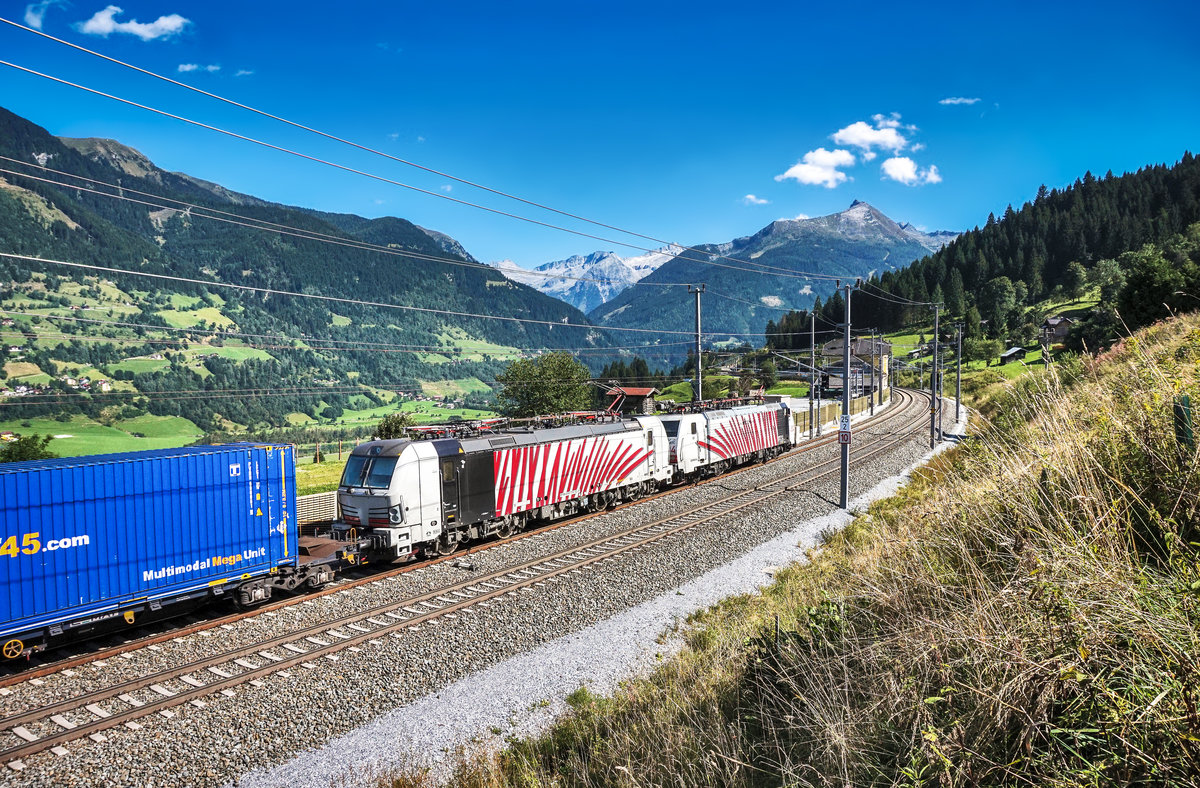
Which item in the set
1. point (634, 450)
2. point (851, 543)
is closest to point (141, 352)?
point (634, 450)

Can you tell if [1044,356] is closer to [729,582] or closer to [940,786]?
[940,786]

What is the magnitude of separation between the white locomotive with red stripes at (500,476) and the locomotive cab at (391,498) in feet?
0.09

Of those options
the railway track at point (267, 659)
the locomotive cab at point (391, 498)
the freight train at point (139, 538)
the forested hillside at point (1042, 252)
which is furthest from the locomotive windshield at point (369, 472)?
the forested hillside at point (1042, 252)

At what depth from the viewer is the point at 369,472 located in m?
16.5

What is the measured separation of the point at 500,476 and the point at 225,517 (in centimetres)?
782

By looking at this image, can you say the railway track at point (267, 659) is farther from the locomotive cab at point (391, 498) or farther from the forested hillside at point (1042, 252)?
the forested hillside at point (1042, 252)

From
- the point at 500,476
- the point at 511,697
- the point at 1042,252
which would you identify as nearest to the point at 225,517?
the point at 511,697

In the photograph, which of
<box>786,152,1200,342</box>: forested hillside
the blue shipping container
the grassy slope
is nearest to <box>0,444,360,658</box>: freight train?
the blue shipping container

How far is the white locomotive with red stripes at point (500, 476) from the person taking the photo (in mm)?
16344

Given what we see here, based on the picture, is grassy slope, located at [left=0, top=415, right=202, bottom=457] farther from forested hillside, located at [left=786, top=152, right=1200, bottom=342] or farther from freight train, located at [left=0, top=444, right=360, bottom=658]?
forested hillside, located at [left=786, top=152, right=1200, bottom=342]

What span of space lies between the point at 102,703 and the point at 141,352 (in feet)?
575

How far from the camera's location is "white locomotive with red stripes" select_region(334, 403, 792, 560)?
16344 mm

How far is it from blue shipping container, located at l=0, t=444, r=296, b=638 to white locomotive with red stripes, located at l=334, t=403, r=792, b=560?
8.37 ft

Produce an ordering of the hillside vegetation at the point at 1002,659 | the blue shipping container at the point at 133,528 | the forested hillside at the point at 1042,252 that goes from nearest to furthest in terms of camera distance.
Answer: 1. the hillside vegetation at the point at 1002,659
2. the blue shipping container at the point at 133,528
3. the forested hillside at the point at 1042,252
